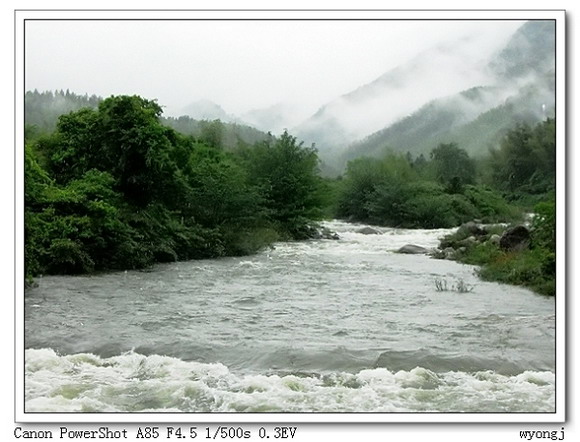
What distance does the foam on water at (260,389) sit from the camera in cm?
438

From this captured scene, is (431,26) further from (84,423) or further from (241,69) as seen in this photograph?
(84,423)

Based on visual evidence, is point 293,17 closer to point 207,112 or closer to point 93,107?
point 207,112

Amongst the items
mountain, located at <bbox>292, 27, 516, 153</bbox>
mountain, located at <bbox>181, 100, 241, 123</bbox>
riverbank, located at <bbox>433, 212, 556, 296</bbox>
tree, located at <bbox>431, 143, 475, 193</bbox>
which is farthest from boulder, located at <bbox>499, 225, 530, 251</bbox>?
mountain, located at <bbox>181, 100, 241, 123</bbox>

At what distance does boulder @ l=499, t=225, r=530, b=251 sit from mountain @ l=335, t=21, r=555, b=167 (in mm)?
813

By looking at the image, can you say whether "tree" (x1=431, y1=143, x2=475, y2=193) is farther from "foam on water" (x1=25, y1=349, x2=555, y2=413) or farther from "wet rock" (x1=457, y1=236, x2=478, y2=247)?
"foam on water" (x1=25, y1=349, x2=555, y2=413)

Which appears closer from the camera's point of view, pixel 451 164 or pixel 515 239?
pixel 451 164

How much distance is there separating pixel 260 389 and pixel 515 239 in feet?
9.90

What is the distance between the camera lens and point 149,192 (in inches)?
335

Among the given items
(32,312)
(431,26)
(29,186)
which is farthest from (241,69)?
(32,312)

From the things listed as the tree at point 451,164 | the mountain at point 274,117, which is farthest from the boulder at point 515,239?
the mountain at point 274,117

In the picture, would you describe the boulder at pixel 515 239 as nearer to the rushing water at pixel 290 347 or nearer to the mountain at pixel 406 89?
the rushing water at pixel 290 347

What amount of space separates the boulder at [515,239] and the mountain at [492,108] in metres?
0.81

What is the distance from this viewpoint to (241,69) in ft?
17.3

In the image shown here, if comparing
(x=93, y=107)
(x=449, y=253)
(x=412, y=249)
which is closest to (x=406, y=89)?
(x=93, y=107)
